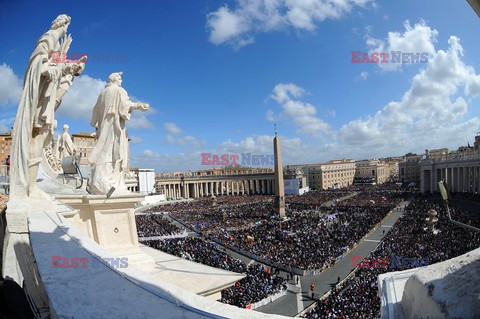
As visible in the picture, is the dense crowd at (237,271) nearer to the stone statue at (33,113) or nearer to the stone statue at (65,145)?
the stone statue at (65,145)

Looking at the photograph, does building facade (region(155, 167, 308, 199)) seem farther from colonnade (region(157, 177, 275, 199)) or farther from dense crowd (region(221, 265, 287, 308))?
dense crowd (region(221, 265, 287, 308))

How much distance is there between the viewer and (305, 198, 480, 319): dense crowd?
42.0 ft

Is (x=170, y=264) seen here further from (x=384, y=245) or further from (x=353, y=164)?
(x=353, y=164)

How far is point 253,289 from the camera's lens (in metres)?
15.9

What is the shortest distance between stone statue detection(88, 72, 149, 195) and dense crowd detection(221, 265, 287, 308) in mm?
8989

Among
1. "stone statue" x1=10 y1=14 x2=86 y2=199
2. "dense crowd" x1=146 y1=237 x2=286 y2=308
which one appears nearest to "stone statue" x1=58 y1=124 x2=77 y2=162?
"stone statue" x1=10 y1=14 x2=86 y2=199

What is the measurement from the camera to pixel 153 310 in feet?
7.26

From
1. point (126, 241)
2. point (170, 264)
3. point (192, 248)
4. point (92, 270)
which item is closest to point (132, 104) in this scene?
point (126, 241)

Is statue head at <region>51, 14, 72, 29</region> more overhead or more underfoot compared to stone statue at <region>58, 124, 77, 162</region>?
more overhead

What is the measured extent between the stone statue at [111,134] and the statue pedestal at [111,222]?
291mm

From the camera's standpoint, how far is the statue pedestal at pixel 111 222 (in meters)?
6.60

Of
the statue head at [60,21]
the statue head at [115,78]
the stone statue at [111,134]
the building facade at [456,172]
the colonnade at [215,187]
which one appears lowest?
the colonnade at [215,187]

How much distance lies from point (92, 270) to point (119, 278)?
310mm

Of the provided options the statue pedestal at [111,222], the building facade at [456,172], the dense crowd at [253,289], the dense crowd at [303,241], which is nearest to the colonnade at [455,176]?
the building facade at [456,172]
